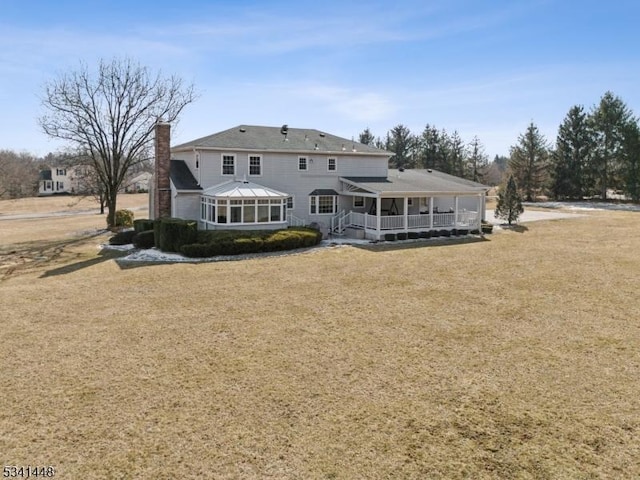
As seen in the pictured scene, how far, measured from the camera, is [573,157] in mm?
57656

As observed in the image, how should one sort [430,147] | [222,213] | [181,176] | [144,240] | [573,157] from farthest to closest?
[430,147]
[573,157]
[181,176]
[222,213]
[144,240]

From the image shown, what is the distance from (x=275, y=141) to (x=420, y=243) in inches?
440

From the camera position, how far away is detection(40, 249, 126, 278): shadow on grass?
1767 cm

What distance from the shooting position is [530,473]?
564 cm

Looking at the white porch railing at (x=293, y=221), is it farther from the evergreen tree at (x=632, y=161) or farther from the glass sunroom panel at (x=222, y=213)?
the evergreen tree at (x=632, y=161)

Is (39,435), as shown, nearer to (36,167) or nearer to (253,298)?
(253,298)

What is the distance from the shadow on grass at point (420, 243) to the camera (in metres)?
23.2

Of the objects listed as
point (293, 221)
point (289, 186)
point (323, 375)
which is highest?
point (289, 186)

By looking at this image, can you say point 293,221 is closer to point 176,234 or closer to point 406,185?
point 406,185

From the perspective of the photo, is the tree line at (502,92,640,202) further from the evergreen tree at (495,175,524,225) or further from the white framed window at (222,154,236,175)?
the white framed window at (222,154,236,175)

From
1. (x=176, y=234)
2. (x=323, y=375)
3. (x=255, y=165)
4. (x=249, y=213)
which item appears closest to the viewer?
(x=323, y=375)

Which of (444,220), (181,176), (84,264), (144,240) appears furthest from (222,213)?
(444,220)

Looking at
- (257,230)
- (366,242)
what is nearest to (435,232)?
(366,242)

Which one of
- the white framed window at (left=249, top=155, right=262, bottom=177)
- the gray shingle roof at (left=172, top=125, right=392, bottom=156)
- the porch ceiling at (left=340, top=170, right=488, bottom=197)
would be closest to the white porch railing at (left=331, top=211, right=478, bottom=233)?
the porch ceiling at (left=340, top=170, right=488, bottom=197)
